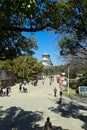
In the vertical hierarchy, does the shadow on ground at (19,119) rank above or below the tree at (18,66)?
below

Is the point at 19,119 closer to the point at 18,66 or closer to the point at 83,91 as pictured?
the point at 83,91

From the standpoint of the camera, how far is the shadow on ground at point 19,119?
1995 cm

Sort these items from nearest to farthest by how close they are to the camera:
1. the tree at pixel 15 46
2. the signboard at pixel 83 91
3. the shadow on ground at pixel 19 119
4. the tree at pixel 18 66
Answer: the tree at pixel 15 46 → the shadow on ground at pixel 19 119 → the signboard at pixel 83 91 → the tree at pixel 18 66

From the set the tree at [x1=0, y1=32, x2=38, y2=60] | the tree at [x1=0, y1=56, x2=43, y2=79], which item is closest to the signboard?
the tree at [x1=0, y1=32, x2=38, y2=60]

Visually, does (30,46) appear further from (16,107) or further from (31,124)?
(16,107)

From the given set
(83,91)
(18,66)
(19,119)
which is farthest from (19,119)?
(18,66)

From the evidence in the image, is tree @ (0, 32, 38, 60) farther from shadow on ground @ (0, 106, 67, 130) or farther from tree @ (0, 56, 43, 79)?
tree @ (0, 56, 43, 79)

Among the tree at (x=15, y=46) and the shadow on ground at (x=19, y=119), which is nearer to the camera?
the tree at (x=15, y=46)

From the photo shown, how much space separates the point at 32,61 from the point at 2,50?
82.8 m

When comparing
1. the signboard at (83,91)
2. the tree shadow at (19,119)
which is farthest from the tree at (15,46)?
the signboard at (83,91)

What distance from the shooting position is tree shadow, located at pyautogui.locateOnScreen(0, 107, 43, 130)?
65.5ft

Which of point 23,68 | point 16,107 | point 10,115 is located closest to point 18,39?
point 10,115

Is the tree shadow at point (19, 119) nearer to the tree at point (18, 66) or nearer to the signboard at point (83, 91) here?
the signboard at point (83, 91)

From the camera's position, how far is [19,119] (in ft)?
75.6
